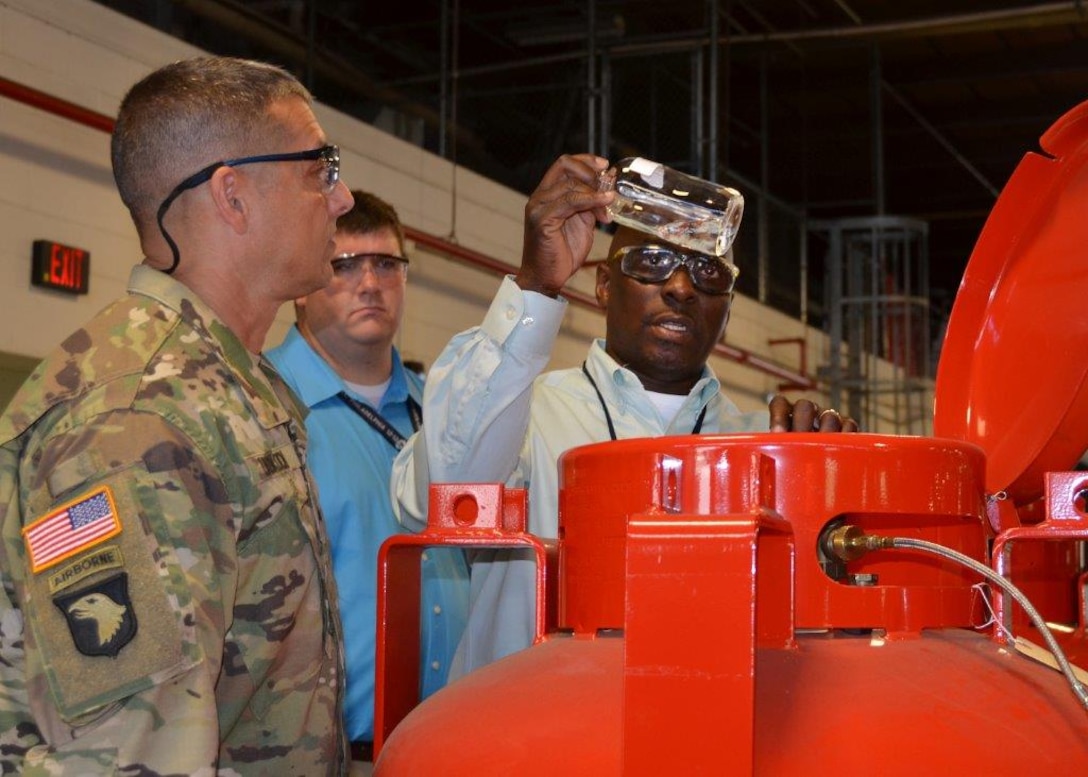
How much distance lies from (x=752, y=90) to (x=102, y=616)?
9.23 m

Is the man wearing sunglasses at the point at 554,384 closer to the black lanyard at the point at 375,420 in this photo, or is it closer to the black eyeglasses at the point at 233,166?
the black eyeglasses at the point at 233,166

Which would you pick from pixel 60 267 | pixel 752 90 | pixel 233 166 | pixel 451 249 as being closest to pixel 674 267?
pixel 233 166

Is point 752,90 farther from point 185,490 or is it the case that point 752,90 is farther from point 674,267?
point 185,490

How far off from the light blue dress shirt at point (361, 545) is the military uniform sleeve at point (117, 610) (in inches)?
47.8

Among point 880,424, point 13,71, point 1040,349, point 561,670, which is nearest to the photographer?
point 561,670

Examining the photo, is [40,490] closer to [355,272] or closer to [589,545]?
[589,545]

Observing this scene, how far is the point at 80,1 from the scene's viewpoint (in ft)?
14.7

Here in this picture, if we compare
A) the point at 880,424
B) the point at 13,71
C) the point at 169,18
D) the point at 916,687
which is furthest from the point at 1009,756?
the point at 880,424

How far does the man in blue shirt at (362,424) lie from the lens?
255cm

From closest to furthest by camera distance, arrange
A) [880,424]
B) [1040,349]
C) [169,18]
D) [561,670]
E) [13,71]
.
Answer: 1. [561,670]
2. [1040,349]
3. [13,71]
4. [169,18]
5. [880,424]

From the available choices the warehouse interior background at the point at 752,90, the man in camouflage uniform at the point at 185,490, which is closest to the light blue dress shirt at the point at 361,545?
the man in camouflage uniform at the point at 185,490

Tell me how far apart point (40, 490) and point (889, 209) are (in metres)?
12.2

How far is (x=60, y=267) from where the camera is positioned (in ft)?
14.4

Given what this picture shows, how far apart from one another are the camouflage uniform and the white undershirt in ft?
4.62
